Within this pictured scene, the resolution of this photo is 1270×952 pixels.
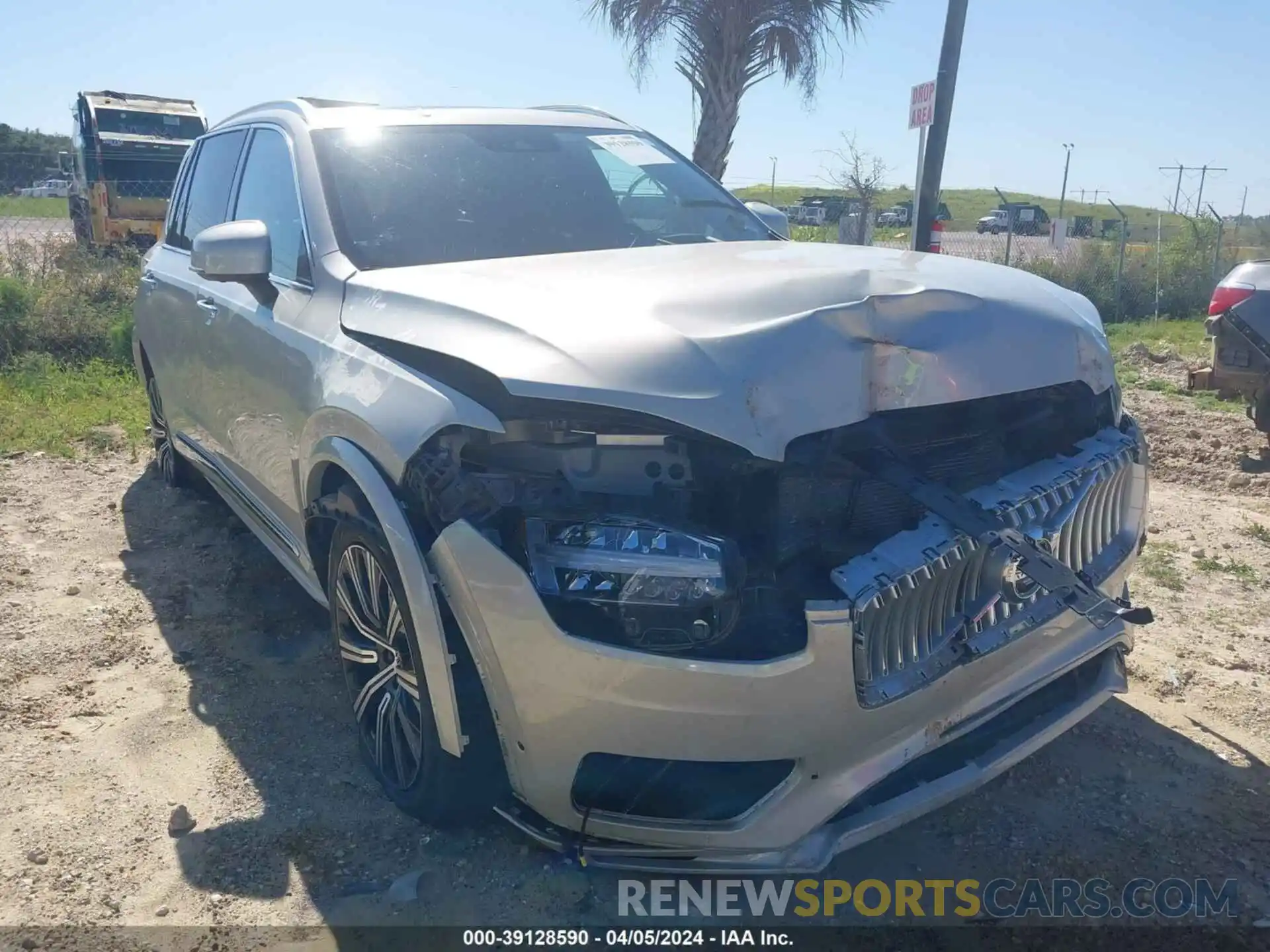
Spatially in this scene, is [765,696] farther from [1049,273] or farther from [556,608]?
[1049,273]

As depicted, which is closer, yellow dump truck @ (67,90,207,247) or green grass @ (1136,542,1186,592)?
green grass @ (1136,542,1186,592)

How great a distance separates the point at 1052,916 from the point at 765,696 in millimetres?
1044

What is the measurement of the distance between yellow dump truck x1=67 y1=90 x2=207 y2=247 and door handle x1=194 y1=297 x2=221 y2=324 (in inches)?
648

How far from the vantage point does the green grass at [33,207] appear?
26578mm

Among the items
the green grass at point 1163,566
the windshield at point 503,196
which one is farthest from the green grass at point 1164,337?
the windshield at point 503,196

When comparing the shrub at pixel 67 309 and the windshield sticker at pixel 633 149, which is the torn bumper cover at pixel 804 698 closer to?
the windshield sticker at pixel 633 149

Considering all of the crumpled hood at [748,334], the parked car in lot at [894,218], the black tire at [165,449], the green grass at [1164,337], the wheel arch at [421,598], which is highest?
the parked car in lot at [894,218]

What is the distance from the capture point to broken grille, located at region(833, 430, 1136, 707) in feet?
7.41

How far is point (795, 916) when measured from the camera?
8.54ft

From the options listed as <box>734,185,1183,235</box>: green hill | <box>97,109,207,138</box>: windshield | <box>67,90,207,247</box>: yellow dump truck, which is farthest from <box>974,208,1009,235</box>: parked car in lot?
<box>67,90,207,247</box>: yellow dump truck

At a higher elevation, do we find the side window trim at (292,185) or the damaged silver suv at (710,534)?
the side window trim at (292,185)

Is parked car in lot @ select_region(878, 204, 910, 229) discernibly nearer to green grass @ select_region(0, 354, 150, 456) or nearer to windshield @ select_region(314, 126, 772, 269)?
green grass @ select_region(0, 354, 150, 456)

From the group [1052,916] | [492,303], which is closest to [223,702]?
[492,303]

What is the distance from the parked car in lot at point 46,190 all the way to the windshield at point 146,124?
21492 mm
